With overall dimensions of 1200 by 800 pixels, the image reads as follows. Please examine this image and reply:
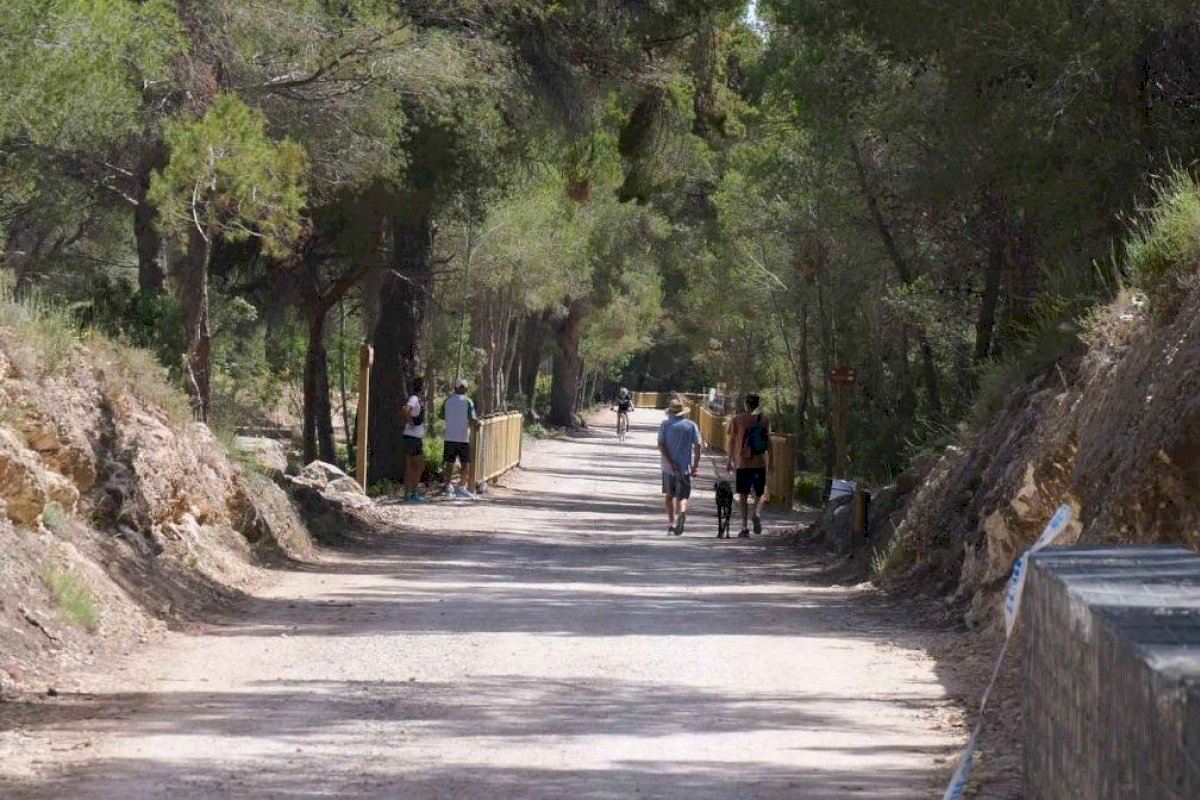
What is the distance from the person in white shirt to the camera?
27.2 m

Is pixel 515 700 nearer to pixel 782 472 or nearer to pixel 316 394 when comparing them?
pixel 782 472

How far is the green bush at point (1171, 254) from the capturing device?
1168cm


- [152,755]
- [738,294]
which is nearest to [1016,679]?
[152,755]

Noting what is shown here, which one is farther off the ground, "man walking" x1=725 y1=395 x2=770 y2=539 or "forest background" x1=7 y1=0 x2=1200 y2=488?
"forest background" x1=7 y1=0 x2=1200 y2=488

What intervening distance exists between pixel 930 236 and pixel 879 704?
14.7 meters

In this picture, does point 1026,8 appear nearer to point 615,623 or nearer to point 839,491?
point 615,623

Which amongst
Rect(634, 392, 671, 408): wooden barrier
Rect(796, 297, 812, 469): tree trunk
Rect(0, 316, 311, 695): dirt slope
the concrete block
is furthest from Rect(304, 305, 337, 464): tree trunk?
Rect(634, 392, 671, 408): wooden barrier

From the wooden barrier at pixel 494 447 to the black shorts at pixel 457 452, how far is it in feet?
2.96

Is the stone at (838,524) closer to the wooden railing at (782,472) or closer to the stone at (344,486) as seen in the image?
the stone at (344,486)

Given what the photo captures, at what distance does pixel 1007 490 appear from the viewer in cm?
1393

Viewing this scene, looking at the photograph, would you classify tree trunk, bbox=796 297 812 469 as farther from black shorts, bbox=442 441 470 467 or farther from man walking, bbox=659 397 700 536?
man walking, bbox=659 397 700 536

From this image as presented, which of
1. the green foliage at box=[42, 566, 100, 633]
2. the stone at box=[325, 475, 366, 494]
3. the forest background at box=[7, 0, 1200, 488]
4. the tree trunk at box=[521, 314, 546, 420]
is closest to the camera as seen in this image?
the green foliage at box=[42, 566, 100, 633]

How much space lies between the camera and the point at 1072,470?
12.3 metres

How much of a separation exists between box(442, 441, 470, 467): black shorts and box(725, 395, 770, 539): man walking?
585 centimetres
